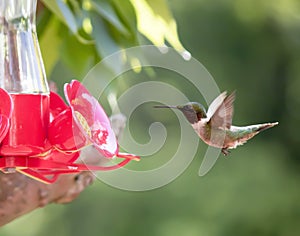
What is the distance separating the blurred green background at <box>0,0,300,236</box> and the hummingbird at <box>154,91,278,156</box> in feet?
17.8

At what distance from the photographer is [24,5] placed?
2562 millimetres

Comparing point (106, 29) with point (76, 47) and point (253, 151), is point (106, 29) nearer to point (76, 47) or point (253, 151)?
point (76, 47)

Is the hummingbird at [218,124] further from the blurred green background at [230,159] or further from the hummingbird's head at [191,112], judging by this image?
the blurred green background at [230,159]

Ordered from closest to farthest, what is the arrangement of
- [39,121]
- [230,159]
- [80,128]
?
[80,128] → [39,121] → [230,159]

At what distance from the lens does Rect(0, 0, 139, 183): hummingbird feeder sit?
84.3 inches

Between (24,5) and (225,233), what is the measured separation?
588 centimetres

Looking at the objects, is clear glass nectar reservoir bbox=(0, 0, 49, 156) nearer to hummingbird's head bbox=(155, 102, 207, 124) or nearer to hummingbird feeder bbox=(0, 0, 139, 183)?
hummingbird feeder bbox=(0, 0, 139, 183)

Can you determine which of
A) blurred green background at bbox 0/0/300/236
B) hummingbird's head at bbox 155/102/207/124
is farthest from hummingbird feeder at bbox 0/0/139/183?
blurred green background at bbox 0/0/300/236

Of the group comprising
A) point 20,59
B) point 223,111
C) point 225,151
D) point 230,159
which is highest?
point 20,59

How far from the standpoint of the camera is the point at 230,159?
8.26 meters

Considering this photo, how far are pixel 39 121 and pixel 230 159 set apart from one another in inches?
241

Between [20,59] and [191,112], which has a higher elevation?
[20,59]

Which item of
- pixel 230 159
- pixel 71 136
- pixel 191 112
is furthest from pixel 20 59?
pixel 230 159

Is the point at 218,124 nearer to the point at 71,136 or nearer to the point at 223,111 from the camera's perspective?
the point at 223,111
